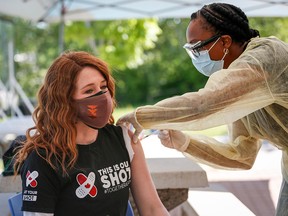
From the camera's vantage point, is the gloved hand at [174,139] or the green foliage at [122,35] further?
the green foliage at [122,35]

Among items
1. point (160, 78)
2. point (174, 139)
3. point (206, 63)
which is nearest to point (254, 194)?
point (174, 139)

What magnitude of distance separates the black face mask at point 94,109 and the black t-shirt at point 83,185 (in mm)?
94

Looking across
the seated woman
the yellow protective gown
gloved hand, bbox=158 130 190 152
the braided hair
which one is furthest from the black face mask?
the braided hair

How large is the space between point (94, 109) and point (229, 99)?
1.73 feet

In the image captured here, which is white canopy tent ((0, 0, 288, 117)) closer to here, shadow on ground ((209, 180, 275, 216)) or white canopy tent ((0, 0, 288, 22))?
white canopy tent ((0, 0, 288, 22))

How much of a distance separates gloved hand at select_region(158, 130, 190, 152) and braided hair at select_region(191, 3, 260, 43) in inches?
18.5

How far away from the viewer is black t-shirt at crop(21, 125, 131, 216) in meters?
1.72

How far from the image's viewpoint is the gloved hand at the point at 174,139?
6.72 ft

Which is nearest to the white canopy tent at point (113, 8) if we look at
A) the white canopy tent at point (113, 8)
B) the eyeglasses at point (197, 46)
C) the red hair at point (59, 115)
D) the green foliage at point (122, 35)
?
the white canopy tent at point (113, 8)

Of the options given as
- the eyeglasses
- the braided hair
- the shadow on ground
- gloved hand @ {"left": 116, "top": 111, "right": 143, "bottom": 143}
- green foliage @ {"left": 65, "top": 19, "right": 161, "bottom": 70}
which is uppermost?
the braided hair

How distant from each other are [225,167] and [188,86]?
19.2 metres

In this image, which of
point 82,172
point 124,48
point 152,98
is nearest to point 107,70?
point 82,172

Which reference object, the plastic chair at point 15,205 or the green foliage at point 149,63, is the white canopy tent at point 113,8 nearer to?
the plastic chair at point 15,205

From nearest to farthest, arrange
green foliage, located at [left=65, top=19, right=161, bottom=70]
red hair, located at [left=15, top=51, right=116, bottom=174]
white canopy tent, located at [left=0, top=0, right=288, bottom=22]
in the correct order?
red hair, located at [left=15, top=51, right=116, bottom=174] → white canopy tent, located at [left=0, top=0, right=288, bottom=22] → green foliage, located at [left=65, top=19, right=161, bottom=70]
